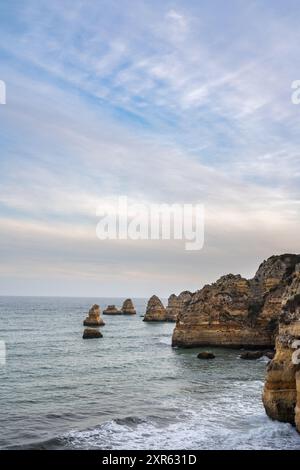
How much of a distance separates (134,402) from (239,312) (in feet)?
121

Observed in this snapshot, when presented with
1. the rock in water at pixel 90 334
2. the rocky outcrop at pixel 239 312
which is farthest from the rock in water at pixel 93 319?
the rocky outcrop at pixel 239 312

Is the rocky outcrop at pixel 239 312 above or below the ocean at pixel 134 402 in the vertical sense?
above

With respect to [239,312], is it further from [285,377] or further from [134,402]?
[285,377]

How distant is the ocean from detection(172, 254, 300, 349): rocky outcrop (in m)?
4.67

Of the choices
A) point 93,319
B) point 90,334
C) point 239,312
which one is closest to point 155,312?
point 93,319

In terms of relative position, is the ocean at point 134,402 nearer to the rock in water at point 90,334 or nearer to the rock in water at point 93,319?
the rock in water at point 90,334

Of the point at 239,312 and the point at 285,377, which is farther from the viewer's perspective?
the point at 239,312

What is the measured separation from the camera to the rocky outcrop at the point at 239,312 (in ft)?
222

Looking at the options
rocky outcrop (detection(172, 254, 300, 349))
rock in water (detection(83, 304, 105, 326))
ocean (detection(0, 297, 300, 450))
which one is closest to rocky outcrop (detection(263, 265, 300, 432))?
ocean (detection(0, 297, 300, 450))

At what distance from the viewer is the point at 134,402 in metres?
36.0

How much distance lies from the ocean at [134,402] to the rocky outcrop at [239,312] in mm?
4671

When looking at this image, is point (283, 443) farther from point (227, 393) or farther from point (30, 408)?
point (30, 408)
